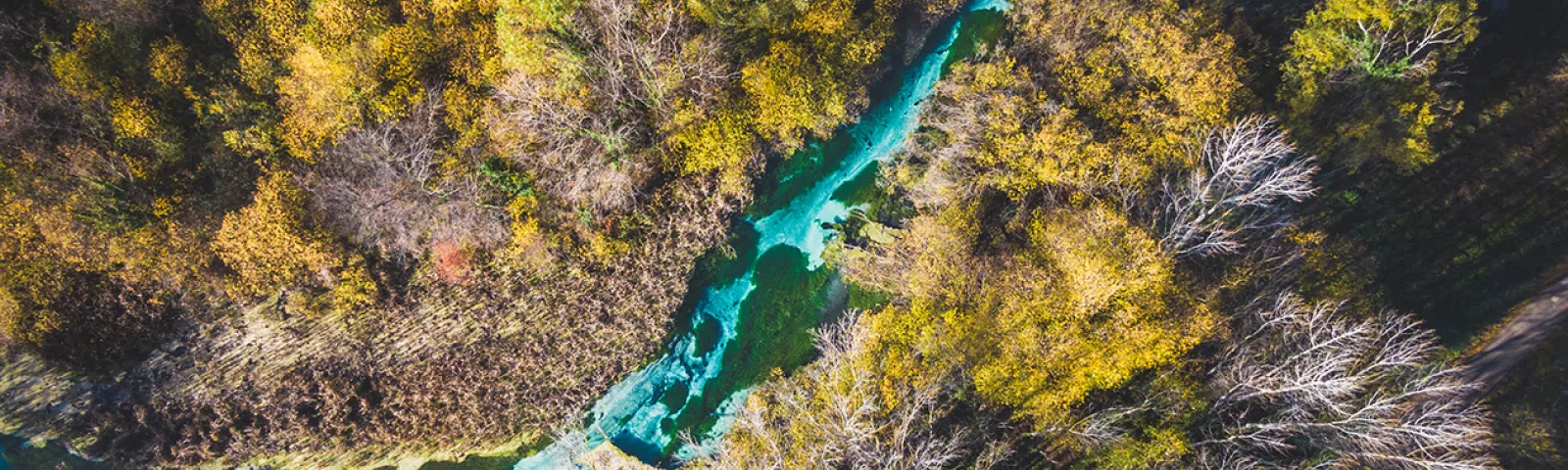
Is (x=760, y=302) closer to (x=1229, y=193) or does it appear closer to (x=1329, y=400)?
(x=1229, y=193)

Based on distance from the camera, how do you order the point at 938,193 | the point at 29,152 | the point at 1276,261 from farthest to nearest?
the point at 938,193 < the point at 1276,261 < the point at 29,152

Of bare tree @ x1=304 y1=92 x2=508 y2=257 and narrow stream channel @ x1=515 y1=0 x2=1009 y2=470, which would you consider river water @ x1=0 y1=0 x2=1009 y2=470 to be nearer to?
narrow stream channel @ x1=515 y1=0 x2=1009 y2=470

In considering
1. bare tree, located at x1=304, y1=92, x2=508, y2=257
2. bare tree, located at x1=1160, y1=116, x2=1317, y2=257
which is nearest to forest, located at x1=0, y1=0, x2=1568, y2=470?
bare tree, located at x1=304, y1=92, x2=508, y2=257

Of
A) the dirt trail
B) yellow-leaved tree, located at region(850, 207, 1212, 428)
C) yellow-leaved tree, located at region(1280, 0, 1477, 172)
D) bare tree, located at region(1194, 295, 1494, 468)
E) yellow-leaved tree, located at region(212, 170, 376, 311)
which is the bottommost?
the dirt trail

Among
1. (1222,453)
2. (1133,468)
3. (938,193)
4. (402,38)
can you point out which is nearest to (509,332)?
(402,38)

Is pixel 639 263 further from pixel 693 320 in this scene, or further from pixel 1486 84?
pixel 1486 84

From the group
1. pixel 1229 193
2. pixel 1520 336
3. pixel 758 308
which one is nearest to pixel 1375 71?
pixel 1229 193
